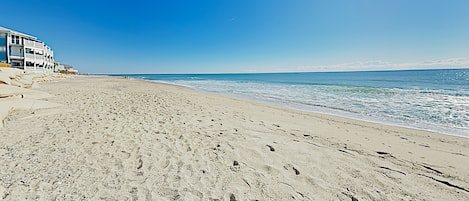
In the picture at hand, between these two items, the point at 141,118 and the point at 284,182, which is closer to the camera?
the point at 284,182

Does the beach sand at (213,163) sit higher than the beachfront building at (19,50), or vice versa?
the beachfront building at (19,50)

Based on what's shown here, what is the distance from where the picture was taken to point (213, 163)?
3402 millimetres

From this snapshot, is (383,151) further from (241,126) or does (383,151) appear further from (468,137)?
(468,137)

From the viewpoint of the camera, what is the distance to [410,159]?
4031 millimetres

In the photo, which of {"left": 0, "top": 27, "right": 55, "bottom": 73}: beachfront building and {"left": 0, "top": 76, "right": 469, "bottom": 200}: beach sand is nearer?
{"left": 0, "top": 76, "right": 469, "bottom": 200}: beach sand

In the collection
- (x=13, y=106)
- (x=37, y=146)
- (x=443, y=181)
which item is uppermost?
(x=13, y=106)

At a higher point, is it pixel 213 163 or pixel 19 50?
pixel 19 50

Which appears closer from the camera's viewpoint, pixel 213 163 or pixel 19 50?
pixel 213 163

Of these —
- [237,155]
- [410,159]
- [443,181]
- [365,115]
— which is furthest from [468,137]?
[237,155]

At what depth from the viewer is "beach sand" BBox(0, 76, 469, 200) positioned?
2594mm

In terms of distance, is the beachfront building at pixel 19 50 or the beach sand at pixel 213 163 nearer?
the beach sand at pixel 213 163

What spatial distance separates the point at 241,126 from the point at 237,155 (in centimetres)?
223

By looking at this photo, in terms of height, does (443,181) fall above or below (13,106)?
below

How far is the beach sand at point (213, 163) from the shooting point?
259 centimetres
